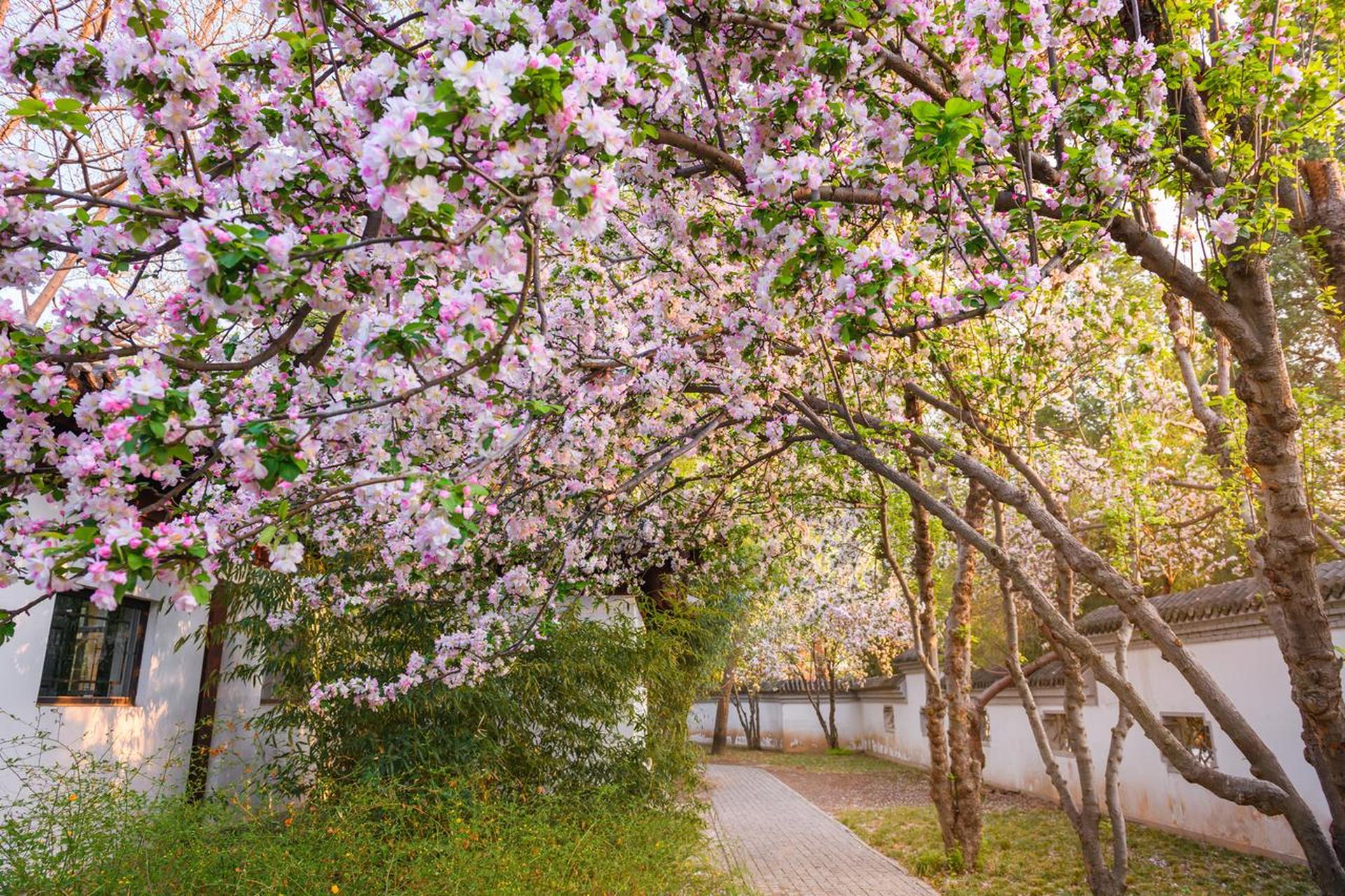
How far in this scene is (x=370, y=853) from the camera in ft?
14.6

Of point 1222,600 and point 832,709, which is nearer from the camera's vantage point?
point 1222,600

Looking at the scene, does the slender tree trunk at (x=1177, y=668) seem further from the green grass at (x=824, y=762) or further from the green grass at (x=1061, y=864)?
the green grass at (x=824, y=762)

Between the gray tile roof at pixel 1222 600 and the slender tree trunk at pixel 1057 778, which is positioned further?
the gray tile roof at pixel 1222 600

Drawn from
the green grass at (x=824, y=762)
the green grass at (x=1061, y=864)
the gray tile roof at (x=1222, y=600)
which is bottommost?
the green grass at (x=824, y=762)

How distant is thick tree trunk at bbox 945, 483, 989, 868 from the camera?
7.90m

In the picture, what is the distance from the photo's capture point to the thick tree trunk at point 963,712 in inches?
311

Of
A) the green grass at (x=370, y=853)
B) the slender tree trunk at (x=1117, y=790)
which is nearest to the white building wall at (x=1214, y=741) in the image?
the slender tree trunk at (x=1117, y=790)

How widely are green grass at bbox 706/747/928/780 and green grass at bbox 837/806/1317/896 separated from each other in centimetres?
617

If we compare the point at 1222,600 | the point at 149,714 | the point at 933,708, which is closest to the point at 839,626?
the point at 933,708

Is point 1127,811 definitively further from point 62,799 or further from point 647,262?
point 62,799

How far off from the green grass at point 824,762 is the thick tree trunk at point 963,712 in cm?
816

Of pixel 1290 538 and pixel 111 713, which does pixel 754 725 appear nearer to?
pixel 111 713

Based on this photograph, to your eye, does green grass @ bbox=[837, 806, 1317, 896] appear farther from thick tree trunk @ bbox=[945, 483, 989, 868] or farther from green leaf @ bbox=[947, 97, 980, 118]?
green leaf @ bbox=[947, 97, 980, 118]

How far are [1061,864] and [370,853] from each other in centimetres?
684
